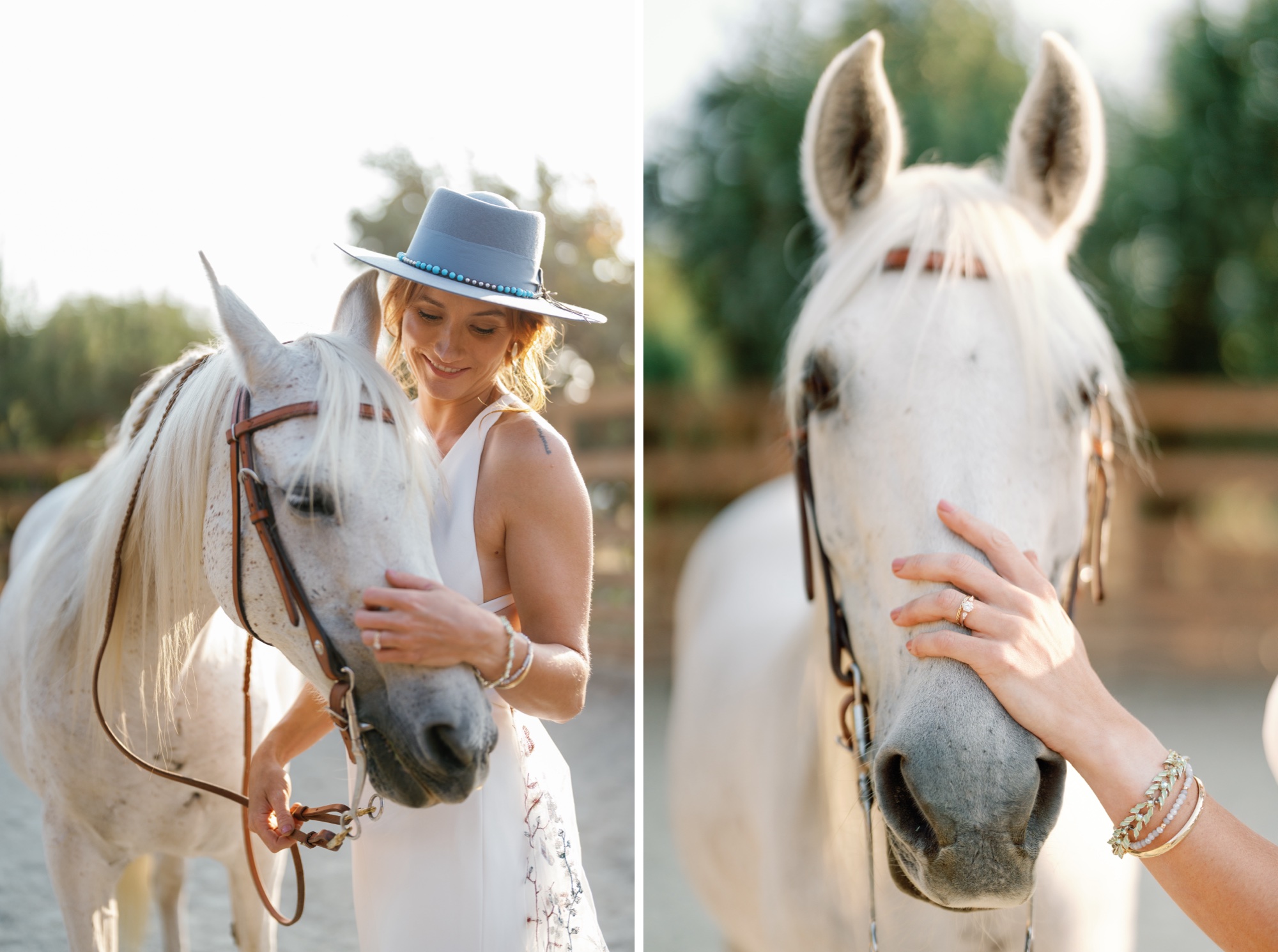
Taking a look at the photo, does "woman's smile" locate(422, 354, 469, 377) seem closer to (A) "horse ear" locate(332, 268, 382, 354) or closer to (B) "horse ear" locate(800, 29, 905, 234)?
(A) "horse ear" locate(332, 268, 382, 354)

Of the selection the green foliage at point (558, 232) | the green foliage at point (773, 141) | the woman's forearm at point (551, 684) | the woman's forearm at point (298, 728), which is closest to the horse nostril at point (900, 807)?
the woman's forearm at point (551, 684)

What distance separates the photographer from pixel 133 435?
1666 mm

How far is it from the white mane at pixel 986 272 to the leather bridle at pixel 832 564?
0.02m

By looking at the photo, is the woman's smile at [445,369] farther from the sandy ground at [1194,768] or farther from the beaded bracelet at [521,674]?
the sandy ground at [1194,768]

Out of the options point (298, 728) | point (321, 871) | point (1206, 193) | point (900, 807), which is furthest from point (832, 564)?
point (1206, 193)

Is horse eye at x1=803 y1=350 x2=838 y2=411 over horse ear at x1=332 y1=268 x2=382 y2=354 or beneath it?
beneath

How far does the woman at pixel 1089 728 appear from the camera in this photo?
3.01 ft

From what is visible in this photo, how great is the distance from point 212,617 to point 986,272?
1.48 m

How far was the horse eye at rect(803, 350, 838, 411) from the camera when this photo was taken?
1.33 metres

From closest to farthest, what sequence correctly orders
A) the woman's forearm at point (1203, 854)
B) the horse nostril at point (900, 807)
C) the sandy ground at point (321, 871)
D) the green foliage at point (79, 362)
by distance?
the woman's forearm at point (1203, 854) → the horse nostril at point (900, 807) → the sandy ground at point (321, 871) → the green foliage at point (79, 362)

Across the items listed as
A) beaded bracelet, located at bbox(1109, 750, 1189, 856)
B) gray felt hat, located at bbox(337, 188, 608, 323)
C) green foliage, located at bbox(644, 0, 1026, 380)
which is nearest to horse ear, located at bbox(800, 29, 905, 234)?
gray felt hat, located at bbox(337, 188, 608, 323)

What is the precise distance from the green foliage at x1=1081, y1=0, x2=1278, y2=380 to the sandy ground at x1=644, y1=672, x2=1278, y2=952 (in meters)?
3.73

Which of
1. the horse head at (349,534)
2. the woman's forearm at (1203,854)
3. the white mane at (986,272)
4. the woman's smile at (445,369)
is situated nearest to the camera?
the woman's forearm at (1203,854)

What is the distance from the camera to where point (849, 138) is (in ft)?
5.07
